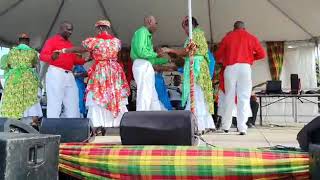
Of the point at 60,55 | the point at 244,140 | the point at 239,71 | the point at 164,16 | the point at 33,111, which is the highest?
the point at 164,16

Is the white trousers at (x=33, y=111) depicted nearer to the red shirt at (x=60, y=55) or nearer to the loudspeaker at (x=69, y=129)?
the red shirt at (x=60, y=55)

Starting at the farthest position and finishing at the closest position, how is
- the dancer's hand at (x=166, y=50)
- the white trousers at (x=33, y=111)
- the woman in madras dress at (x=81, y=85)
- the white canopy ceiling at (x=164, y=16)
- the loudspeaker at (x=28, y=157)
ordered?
the white canopy ceiling at (x=164, y=16)
the white trousers at (x=33, y=111)
the woman in madras dress at (x=81, y=85)
the dancer's hand at (x=166, y=50)
the loudspeaker at (x=28, y=157)

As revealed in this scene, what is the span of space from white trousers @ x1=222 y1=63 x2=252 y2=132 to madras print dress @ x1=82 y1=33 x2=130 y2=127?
123 centimetres

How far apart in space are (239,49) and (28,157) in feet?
11.0

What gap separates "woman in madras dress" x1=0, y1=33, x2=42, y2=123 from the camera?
5129 mm

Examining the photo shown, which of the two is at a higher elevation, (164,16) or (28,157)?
(164,16)

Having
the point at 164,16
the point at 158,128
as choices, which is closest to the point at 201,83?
the point at 158,128

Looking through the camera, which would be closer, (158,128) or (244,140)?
(158,128)

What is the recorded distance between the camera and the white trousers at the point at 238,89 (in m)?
4.60

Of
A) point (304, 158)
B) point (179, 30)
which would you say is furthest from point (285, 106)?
point (304, 158)

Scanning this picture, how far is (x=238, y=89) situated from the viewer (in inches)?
185

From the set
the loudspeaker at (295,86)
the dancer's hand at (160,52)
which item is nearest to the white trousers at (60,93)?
the dancer's hand at (160,52)

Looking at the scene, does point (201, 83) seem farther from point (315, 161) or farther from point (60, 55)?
point (315, 161)

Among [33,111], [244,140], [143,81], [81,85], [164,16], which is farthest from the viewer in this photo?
[164,16]
